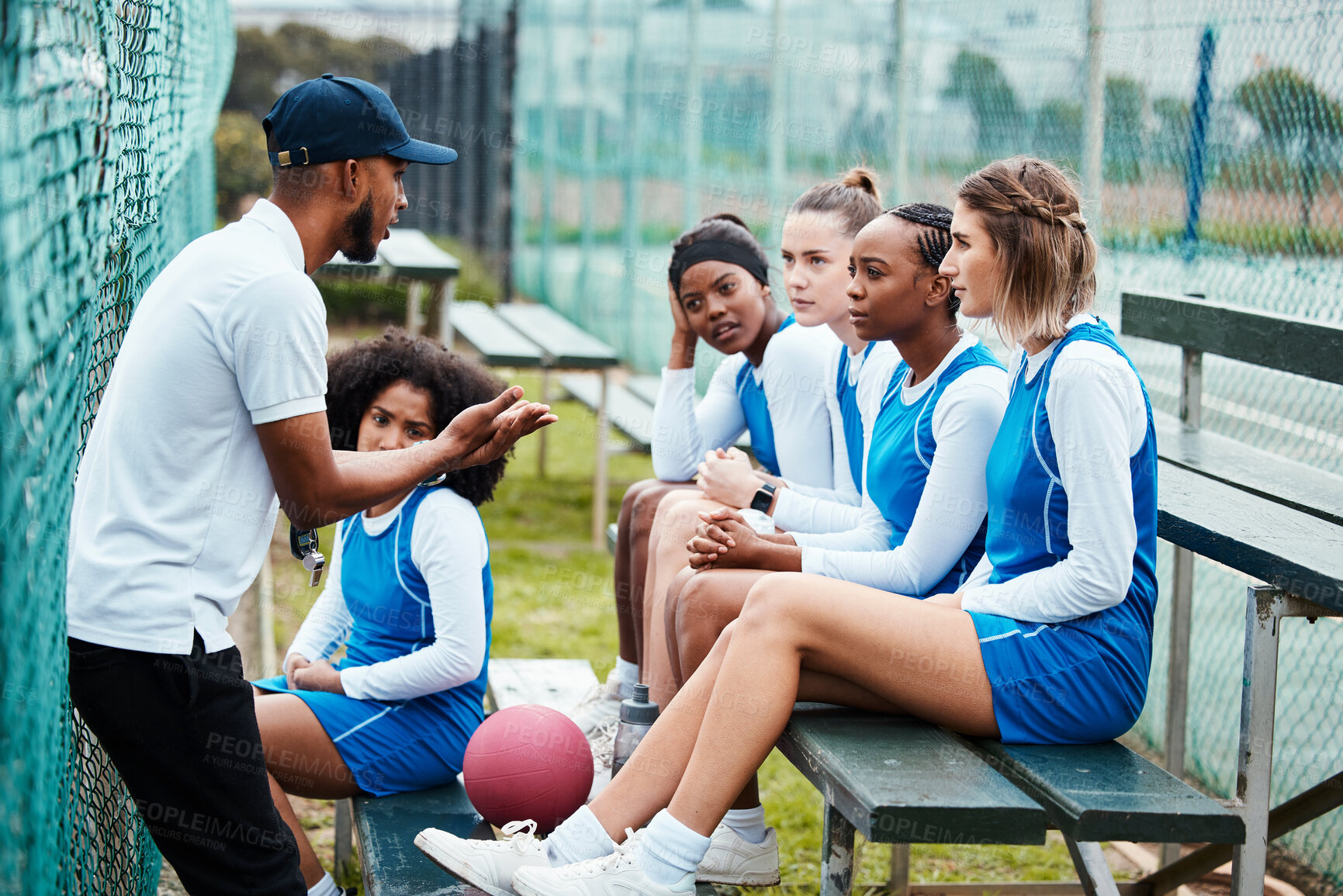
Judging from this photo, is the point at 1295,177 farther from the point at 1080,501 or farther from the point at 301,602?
the point at 301,602

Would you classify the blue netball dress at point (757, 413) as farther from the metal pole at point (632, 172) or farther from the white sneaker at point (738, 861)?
the metal pole at point (632, 172)

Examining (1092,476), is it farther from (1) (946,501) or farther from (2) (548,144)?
(2) (548,144)

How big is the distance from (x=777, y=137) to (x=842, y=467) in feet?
14.0

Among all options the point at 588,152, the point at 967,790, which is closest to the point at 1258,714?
the point at 967,790

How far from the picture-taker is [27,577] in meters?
1.52

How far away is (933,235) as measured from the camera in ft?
9.51

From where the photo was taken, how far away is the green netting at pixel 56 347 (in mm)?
1362

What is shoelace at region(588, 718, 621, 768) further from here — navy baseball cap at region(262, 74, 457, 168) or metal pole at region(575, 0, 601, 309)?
metal pole at region(575, 0, 601, 309)

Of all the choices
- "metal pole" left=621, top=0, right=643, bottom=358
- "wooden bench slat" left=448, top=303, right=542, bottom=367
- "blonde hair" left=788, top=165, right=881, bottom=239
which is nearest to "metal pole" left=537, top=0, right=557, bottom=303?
"metal pole" left=621, top=0, right=643, bottom=358

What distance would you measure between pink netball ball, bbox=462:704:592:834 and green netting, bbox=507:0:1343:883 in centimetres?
157

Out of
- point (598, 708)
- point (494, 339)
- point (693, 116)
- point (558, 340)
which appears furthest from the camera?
point (693, 116)

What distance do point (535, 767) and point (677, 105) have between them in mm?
7247

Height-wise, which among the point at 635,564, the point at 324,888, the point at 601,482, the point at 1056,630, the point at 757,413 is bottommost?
the point at 601,482

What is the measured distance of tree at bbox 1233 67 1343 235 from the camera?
12.2 feet
